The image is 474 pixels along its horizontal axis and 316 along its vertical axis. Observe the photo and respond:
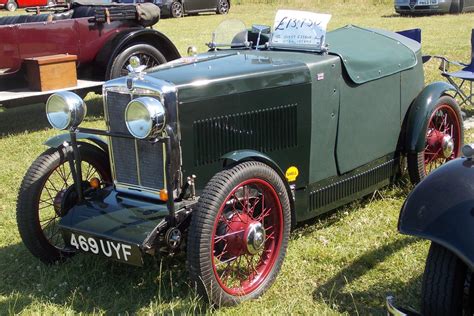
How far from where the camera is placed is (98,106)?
841cm

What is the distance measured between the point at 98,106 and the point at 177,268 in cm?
527

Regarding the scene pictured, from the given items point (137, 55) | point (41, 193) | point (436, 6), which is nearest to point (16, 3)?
point (436, 6)

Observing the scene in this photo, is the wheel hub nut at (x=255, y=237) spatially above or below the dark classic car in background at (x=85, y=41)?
below

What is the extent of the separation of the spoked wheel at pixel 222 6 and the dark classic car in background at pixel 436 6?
241 inches

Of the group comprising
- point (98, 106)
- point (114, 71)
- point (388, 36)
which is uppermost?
point (388, 36)

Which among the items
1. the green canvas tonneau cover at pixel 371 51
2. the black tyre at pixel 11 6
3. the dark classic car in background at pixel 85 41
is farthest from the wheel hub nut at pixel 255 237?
the black tyre at pixel 11 6

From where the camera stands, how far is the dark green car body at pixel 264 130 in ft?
10.4

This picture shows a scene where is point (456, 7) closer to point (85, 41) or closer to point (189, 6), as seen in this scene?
point (189, 6)

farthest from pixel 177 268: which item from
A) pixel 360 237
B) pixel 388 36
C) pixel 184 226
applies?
pixel 388 36

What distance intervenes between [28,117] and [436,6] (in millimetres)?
12438

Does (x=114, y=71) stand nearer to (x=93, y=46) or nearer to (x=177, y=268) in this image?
(x=93, y=46)

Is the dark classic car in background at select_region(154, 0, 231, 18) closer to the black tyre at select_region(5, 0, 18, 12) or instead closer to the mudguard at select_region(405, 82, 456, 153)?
the black tyre at select_region(5, 0, 18, 12)

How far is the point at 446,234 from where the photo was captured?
7.78 ft

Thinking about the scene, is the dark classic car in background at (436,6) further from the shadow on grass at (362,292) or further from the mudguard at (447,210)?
the mudguard at (447,210)
